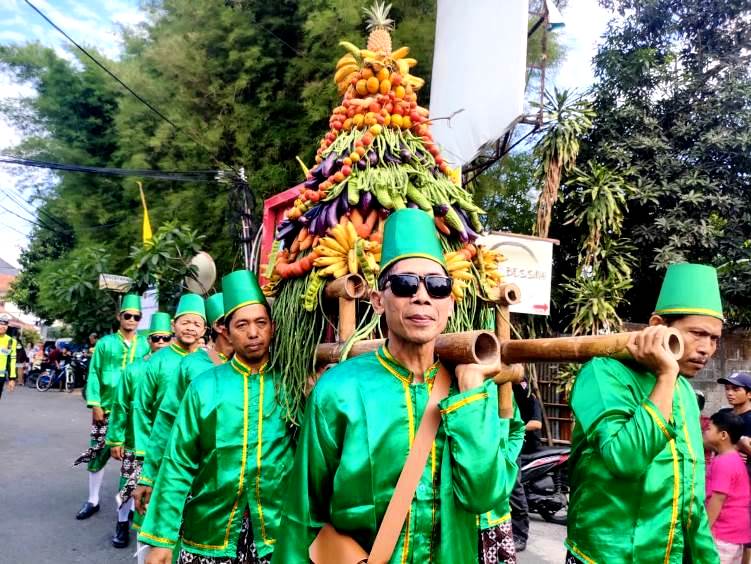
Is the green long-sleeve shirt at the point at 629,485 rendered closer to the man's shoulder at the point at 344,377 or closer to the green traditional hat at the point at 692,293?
the green traditional hat at the point at 692,293

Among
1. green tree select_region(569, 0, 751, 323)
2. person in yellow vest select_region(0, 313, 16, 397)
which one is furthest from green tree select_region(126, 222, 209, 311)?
green tree select_region(569, 0, 751, 323)

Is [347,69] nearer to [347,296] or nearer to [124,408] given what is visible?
[347,296]

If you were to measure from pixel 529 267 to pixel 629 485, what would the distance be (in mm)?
8129

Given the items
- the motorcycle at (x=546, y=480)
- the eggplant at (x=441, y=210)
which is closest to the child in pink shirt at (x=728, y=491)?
the motorcycle at (x=546, y=480)

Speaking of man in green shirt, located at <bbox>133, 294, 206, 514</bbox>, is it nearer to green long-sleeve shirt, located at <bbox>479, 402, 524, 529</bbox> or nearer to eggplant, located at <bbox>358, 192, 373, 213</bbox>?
eggplant, located at <bbox>358, 192, 373, 213</bbox>

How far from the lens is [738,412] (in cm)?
531

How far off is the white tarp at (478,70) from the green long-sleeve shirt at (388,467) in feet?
27.1

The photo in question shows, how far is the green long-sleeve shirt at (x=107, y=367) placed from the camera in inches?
302

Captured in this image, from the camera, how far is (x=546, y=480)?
7.49m

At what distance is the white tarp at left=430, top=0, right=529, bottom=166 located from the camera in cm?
1012

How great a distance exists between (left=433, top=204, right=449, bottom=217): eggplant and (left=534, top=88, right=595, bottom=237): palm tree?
318 inches

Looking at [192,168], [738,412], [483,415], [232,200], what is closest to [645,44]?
[232,200]

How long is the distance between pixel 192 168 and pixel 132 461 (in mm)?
11401

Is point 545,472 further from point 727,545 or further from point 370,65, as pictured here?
point 370,65
